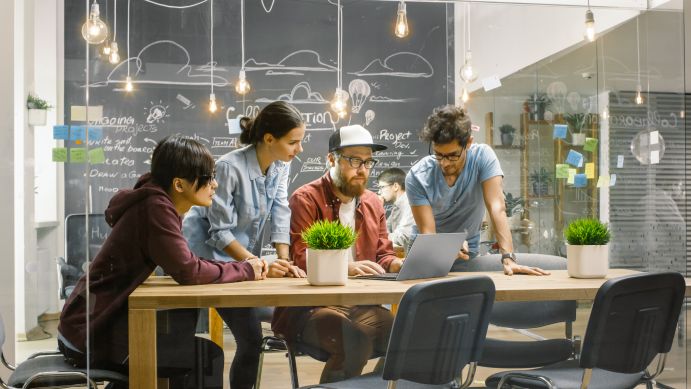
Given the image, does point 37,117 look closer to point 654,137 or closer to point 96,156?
point 96,156

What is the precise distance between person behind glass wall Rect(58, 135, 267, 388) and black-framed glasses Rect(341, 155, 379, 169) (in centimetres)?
61

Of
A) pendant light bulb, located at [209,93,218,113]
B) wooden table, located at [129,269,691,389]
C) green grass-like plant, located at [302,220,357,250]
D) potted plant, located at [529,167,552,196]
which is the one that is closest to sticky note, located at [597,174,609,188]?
potted plant, located at [529,167,552,196]

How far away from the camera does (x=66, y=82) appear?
9.88 ft

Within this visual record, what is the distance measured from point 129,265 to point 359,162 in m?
1.03

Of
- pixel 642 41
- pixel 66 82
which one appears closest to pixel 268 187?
pixel 66 82

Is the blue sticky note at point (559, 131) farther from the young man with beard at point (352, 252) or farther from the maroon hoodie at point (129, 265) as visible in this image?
the maroon hoodie at point (129, 265)

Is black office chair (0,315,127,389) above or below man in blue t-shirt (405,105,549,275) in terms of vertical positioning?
below

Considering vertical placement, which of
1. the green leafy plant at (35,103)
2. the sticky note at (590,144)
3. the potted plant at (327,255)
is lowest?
the potted plant at (327,255)

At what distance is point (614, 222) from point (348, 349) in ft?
4.91

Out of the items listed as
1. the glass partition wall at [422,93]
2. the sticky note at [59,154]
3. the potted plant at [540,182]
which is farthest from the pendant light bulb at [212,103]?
the potted plant at [540,182]

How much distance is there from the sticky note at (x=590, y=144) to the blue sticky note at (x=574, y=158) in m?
0.04

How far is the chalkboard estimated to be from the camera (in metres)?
2.92

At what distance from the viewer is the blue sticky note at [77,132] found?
2.98 meters

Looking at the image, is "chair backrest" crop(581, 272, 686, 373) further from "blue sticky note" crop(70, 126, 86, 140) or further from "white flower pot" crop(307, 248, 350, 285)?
"blue sticky note" crop(70, 126, 86, 140)
